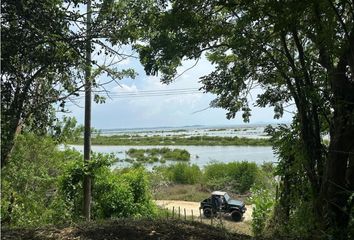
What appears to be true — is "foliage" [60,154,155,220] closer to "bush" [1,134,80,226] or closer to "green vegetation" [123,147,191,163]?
"bush" [1,134,80,226]

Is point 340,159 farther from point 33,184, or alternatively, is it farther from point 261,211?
point 33,184

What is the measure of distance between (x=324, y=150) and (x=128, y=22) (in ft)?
11.3

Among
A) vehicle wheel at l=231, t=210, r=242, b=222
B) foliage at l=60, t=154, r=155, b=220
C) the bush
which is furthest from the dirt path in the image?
the bush

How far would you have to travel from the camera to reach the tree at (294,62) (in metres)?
4.98

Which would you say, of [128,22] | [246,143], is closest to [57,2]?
[128,22]

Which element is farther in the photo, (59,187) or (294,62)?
(59,187)

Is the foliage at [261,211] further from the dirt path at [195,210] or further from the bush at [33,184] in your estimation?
the dirt path at [195,210]

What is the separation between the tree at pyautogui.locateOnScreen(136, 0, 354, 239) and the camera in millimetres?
4984

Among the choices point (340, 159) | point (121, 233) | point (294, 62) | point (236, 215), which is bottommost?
point (236, 215)

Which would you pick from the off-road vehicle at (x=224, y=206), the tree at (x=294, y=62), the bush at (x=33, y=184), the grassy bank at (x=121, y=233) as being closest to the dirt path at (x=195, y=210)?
the off-road vehicle at (x=224, y=206)

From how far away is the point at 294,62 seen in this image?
6.79m

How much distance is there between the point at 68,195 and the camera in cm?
1380

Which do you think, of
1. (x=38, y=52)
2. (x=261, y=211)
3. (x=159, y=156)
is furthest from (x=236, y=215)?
(x=159, y=156)

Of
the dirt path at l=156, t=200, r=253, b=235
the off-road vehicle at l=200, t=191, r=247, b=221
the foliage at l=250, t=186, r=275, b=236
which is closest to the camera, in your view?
the foliage at l=250, t=186, r=275, b=236
